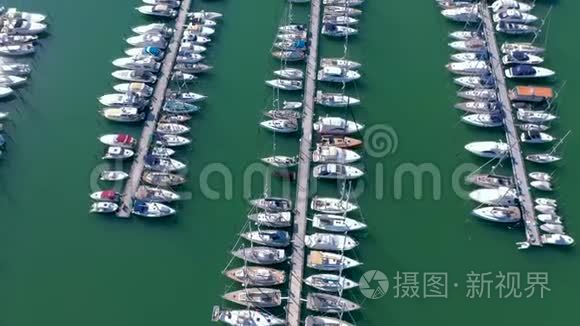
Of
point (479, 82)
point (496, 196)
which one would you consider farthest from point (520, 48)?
point (496, 196)

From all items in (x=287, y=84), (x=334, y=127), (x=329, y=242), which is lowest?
(x=329, y=242)

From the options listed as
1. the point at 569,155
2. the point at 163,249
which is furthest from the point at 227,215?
the point at 569,155

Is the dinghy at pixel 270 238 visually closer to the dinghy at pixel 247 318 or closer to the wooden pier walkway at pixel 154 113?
the dinghy at pixel 247 318

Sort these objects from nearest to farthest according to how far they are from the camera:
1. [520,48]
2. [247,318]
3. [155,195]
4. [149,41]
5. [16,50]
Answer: [247,318]
[155,195]
[16,50]
[149,41]
[520,48]

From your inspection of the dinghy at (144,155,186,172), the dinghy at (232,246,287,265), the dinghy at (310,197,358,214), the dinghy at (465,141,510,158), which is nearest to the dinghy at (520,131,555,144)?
the dinghy at (465,141,510,158)

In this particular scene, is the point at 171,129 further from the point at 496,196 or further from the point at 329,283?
the point at 496,196

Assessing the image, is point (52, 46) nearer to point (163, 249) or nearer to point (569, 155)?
point (163, 249)
